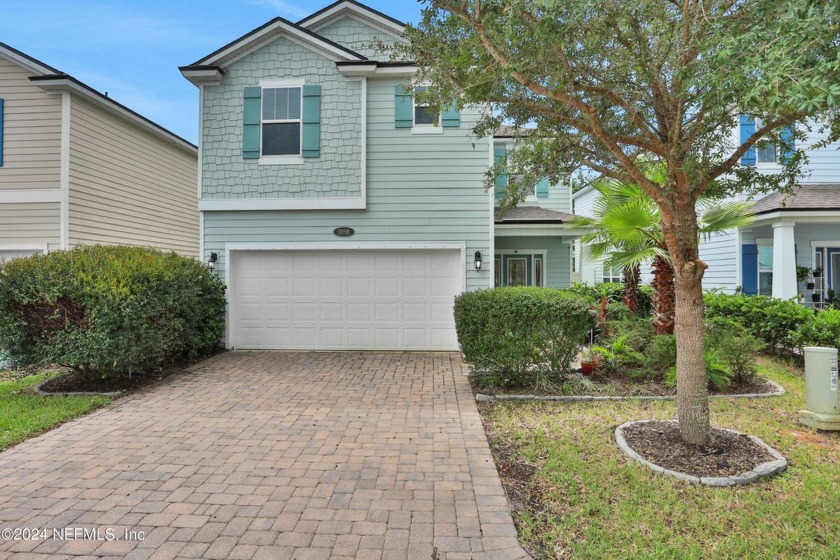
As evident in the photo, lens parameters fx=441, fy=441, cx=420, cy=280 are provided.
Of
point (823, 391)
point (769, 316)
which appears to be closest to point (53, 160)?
point (823, 391)

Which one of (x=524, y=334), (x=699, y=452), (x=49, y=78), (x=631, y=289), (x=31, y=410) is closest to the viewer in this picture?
(x=699, y=452)

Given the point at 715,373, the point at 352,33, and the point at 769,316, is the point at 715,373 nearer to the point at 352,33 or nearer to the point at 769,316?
the point at 769,316

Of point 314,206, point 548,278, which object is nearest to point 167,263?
point 314,206

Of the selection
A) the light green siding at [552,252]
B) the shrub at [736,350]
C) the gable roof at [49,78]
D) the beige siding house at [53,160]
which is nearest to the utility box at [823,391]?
the shrub at [736,350]

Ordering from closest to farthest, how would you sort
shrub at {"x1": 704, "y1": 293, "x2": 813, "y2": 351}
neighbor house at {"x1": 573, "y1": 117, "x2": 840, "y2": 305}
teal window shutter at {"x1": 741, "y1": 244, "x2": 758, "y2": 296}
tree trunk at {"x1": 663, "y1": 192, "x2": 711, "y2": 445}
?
tree trunk at {"x1": 663, "y1": 192, "x2": 711, "y2": 445}, shrub at {"x1": 704, "y1": 293, "x2": 813, "y2": 351}, neighbor house at {"x1": 573, "y1": 117, "x2": 840, "y2": 305}, teal window shutter at {"x1": 741, "y1": 244, "x2": 758, "y2": 296}

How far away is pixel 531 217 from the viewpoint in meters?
12.5

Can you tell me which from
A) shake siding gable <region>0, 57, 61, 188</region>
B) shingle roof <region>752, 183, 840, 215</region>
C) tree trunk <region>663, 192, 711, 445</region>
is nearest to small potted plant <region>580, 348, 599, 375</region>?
tree trunk <region>663, 192, 711, 445</region>

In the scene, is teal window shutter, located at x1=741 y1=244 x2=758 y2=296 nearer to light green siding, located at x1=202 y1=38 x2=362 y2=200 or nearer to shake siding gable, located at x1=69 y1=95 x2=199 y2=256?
light green siding, located at x1=202 y1=38 x2=362 y2=200

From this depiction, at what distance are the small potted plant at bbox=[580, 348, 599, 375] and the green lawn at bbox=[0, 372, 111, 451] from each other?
6823 mm

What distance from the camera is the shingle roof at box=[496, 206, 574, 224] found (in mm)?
11969

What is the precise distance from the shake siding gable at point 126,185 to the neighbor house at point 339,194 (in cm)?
264

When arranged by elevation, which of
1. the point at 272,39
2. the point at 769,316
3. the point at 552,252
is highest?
the point at 272,39

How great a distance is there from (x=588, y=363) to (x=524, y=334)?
147 cm

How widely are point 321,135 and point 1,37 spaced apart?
7.32 m
